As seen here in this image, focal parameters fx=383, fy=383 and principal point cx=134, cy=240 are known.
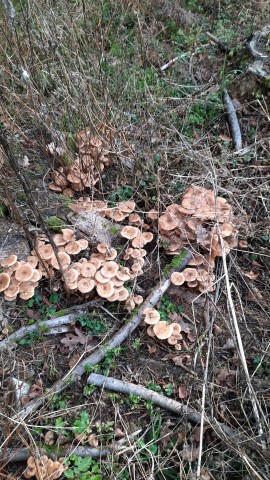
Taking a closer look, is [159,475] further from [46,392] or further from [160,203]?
[160,203]

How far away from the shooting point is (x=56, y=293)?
13.8 feet

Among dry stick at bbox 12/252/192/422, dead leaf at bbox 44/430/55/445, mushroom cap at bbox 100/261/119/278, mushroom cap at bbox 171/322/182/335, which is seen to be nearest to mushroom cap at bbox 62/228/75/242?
mushroom cap at bbox 100/261/119/278

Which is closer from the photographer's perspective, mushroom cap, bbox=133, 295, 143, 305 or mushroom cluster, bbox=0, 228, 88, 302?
mushroom cluster, bbox=0, 228, 88, 302

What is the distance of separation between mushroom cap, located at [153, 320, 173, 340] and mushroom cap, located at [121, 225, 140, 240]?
1.09 metres

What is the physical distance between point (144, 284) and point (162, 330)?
0.70 m

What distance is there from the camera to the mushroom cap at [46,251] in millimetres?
4113

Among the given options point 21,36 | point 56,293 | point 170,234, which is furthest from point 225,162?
point 21,36

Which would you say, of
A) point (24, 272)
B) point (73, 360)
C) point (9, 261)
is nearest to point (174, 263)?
point (73, 360)

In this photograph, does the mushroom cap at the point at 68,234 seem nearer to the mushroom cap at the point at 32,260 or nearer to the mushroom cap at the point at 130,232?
the mushroom cap at the point at 32,260

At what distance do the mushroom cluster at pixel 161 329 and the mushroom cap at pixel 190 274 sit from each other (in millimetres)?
535

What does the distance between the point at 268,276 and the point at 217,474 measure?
7.38 ft

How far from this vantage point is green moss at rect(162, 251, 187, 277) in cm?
433

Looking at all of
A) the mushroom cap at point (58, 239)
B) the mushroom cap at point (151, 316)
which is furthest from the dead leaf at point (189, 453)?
the mushroom cap at point (58, 239)

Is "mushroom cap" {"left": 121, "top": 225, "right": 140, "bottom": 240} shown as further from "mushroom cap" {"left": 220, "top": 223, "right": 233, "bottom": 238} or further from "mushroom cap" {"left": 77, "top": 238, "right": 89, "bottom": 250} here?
"mushroom cap" {"left": 220, "top": 223, "right": 233, "bottom": 238}
